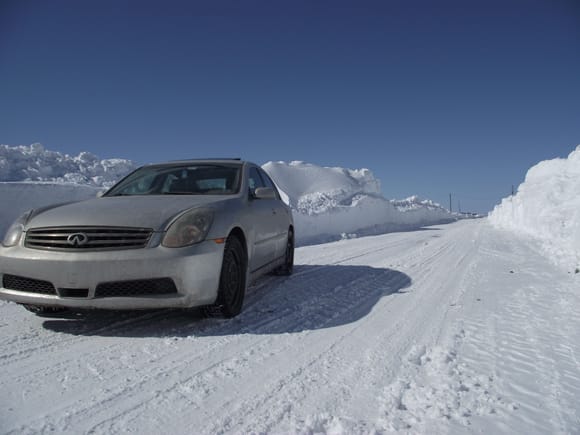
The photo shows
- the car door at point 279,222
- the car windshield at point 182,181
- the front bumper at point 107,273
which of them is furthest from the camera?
the car door at point 279,222

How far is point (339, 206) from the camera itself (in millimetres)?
19656

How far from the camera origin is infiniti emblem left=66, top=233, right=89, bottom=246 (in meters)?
2.60

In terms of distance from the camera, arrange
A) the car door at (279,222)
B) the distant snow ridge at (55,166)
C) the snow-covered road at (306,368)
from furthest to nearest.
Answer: the distant snow ridge at (55,166) → the car door at (279,222) → the snow-covered road at (306,368)

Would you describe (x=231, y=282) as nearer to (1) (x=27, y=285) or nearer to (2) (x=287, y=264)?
(1) (x=27, y=285)

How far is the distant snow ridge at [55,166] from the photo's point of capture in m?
20.2

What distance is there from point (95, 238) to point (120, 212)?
0.31 m

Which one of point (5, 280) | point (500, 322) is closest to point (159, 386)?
point (5, 280)

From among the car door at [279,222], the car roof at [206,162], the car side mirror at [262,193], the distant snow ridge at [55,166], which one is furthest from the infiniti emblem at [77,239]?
the distant snow ridge at [55,166]

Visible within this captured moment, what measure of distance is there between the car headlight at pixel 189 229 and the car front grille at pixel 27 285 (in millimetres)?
902

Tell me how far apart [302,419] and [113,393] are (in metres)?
1.01

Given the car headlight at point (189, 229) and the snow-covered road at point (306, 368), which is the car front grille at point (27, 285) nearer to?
the snow-covered road at point (306, 368)

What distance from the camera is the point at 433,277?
521cm

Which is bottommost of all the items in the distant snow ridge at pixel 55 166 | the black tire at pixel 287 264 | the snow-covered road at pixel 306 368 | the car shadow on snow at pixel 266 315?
the snow-covered road at pixel 306 368

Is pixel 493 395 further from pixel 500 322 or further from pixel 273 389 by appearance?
pixel 500 322
